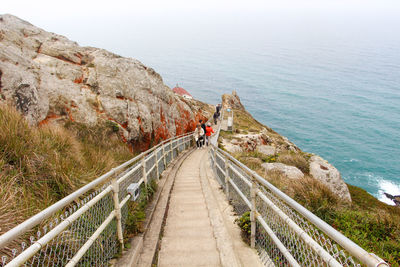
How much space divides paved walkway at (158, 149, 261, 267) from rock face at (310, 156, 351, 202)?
20.2 feet

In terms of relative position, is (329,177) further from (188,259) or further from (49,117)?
(49,117)

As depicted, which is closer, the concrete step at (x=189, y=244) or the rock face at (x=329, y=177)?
the concrete step at (x=189, y=244)

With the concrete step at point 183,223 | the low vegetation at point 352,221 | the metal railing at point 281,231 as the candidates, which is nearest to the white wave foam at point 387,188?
the low vegetation at point 352,221

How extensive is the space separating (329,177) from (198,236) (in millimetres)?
8731

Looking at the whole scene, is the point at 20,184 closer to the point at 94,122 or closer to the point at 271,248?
the point at 271,248

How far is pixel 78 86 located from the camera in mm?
10523

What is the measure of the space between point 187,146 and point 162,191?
11854 millimetres

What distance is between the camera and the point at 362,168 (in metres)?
40.2

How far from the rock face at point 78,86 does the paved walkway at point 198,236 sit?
5.05m

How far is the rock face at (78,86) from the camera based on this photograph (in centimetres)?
767

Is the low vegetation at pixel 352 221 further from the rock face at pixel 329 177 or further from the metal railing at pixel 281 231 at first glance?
the rock face at pixel 329 177

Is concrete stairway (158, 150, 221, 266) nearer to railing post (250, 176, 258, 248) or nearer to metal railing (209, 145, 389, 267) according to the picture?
railing post (250, 176, 258, 248)

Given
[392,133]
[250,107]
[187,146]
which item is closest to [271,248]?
[187,146]

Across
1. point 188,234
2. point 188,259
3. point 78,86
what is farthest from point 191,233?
point 78,86
